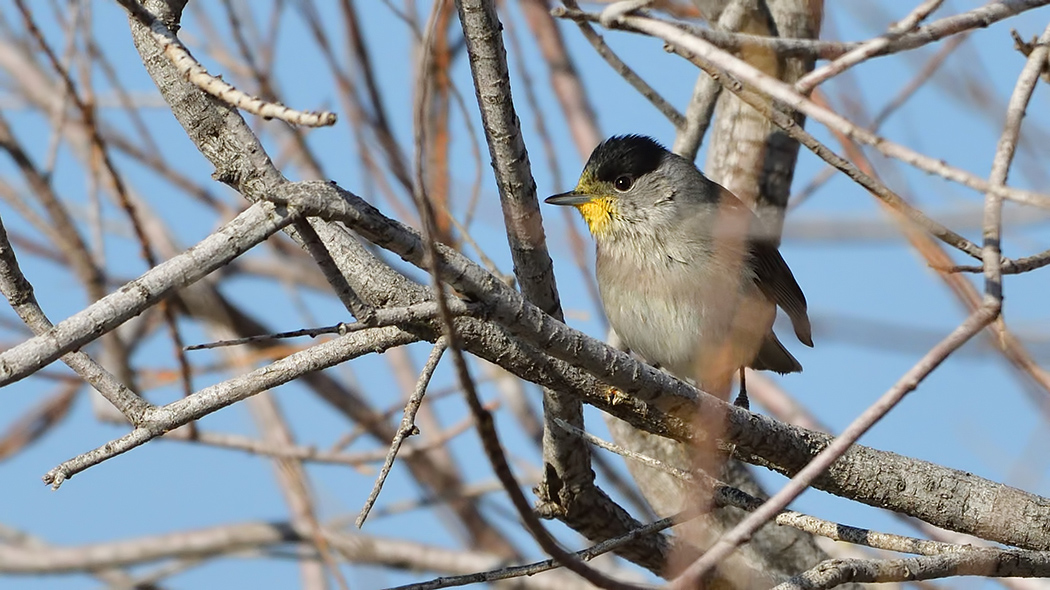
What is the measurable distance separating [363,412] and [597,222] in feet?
Answer: 7.35

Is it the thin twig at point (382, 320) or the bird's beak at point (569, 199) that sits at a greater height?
the bird's beak at point (569, 199)

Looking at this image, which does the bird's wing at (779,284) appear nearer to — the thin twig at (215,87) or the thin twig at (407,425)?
the thin twig at (407,425)

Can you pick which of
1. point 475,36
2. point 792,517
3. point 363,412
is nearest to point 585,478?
point 792,517

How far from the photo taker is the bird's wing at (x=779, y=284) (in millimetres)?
4730

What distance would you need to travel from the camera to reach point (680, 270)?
4.48m

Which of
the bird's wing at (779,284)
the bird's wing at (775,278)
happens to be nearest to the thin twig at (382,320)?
the bird's wing at (775,278)

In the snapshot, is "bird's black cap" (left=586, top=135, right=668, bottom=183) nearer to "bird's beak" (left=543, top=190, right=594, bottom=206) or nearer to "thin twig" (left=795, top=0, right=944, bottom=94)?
"bird's beak" (left=543, top=190, right=594, bottom=206)

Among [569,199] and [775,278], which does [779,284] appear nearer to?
[775,278]

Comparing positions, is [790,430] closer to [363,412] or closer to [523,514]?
[523,514]

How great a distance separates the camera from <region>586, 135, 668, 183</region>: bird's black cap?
4891 mm

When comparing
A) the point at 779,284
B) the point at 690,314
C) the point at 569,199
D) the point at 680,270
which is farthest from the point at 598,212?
the point at 779,284

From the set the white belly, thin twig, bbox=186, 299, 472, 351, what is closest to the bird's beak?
the white belly

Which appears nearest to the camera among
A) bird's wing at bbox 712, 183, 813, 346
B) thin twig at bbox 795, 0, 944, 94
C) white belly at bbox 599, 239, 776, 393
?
thin twig at bbox 795, 0, 944, 94

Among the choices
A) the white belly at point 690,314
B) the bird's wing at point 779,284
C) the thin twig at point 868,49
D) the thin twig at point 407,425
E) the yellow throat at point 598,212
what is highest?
the yellow throat at point 598,212
